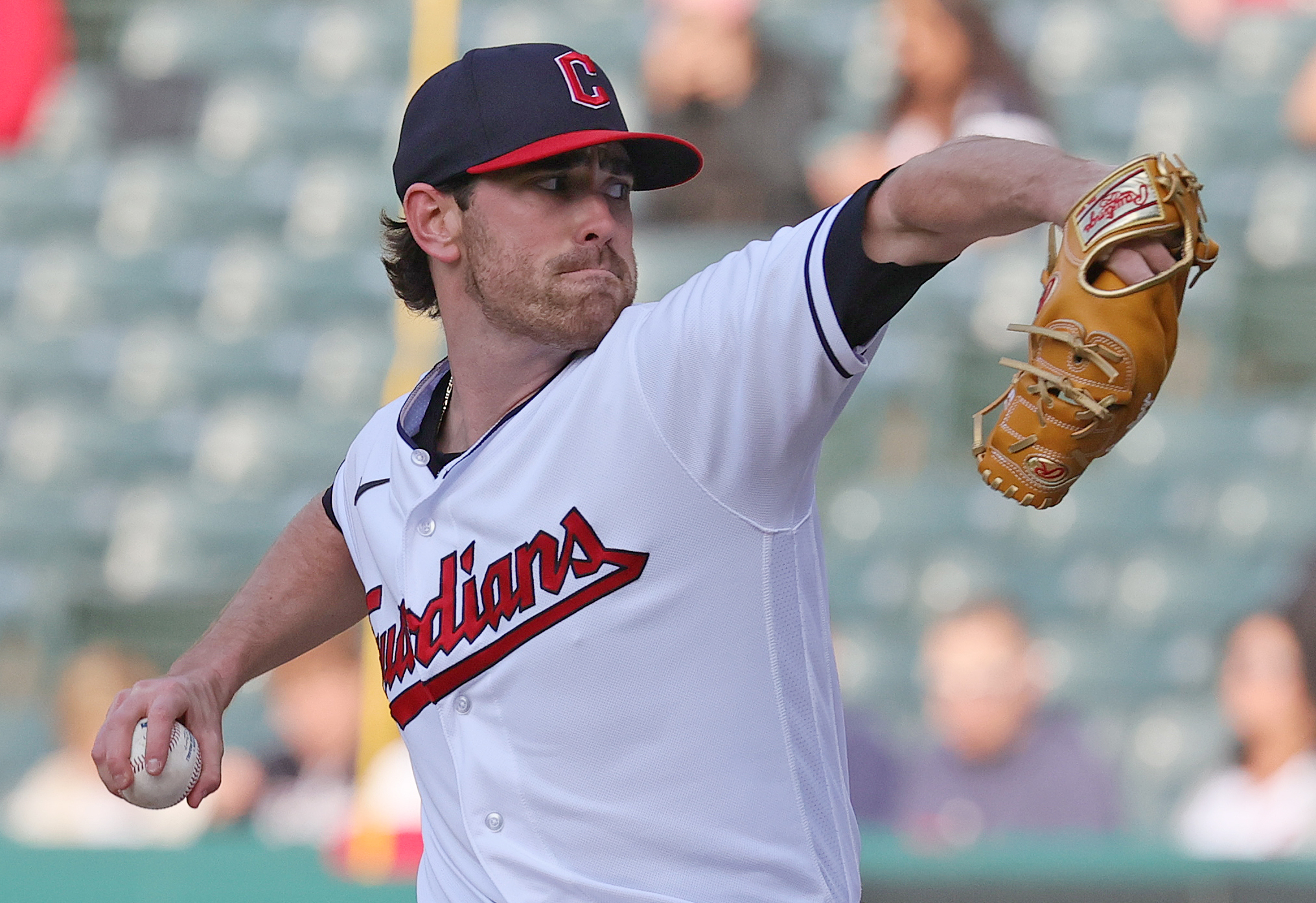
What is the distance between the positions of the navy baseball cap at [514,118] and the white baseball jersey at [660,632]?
0.24 metres

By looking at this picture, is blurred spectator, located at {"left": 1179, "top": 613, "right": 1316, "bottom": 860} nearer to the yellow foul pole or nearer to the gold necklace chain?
the yellow foul pole

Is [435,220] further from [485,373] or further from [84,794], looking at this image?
[84,794]

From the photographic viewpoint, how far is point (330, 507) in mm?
2172

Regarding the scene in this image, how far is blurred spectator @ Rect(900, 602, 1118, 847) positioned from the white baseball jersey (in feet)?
8.96

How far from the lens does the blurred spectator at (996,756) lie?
4465 millimetres

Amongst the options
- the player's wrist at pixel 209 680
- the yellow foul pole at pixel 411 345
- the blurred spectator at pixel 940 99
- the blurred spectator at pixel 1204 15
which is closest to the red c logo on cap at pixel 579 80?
the player's wrist at pixel 209 680

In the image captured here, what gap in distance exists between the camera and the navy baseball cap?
1.80 meters

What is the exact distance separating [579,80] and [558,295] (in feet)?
0.89

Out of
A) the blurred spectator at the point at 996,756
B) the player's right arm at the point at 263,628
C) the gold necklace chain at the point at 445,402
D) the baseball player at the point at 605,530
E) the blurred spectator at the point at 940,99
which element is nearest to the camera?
the baseball player at the point at 605,530

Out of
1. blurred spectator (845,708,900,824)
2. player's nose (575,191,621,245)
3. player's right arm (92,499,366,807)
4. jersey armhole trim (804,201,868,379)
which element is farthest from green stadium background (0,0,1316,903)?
jersey armhole trim (804,201,868,379)

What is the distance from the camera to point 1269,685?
463 cm

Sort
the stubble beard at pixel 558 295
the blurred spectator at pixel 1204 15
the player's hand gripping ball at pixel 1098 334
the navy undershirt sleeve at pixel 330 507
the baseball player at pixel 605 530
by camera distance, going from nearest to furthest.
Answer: the player's hand gripping ball at pixel 1098 334, the baseball player at pixel 605 530, the stubble beard at pixel 558 295, the navy undershirt sleeve at pixel 330 507, the blurred spectator at pixel 1204 15

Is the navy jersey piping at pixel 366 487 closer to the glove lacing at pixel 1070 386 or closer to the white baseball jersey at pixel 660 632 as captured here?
the white baseball jersey at pixel 660 632

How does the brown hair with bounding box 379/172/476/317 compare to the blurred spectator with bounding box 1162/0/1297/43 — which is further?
the blurred spectator with bounding box 1162/0/1297/43
